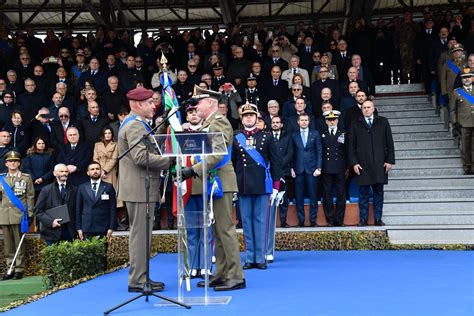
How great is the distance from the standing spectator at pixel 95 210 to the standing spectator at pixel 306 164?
109 inches

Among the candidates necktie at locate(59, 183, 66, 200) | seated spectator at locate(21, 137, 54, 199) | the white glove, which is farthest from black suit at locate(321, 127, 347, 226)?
seated spectator at locate(21, 137, 54, 199)

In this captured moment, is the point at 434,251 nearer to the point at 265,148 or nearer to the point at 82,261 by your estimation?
the point at 265,148

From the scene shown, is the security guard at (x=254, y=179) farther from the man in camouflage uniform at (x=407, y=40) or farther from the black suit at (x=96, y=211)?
the man in camouflage uniform at (x=407, y=40)

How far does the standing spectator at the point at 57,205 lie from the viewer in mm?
10875

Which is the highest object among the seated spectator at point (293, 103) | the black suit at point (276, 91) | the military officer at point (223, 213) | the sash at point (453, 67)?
the sash at point (453, 67)

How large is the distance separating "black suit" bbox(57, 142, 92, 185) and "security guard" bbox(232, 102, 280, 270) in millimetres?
3684

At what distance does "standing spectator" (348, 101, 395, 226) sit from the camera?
11500 millimetres

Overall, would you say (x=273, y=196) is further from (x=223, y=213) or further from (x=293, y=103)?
(x=293, y=103)

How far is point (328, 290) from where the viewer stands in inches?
279

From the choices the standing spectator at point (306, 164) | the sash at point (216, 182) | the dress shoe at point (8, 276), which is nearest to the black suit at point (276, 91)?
the standing spectator at point (306, 164)

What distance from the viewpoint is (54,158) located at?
12.6 m

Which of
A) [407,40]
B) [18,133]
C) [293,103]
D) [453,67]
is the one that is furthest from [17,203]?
[407,40]

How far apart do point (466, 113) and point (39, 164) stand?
6.75 meters

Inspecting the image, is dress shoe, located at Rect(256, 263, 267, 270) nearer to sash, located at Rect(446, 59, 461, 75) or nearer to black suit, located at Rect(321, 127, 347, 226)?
black suit, located at Rect(321, 127, 347, 226)
